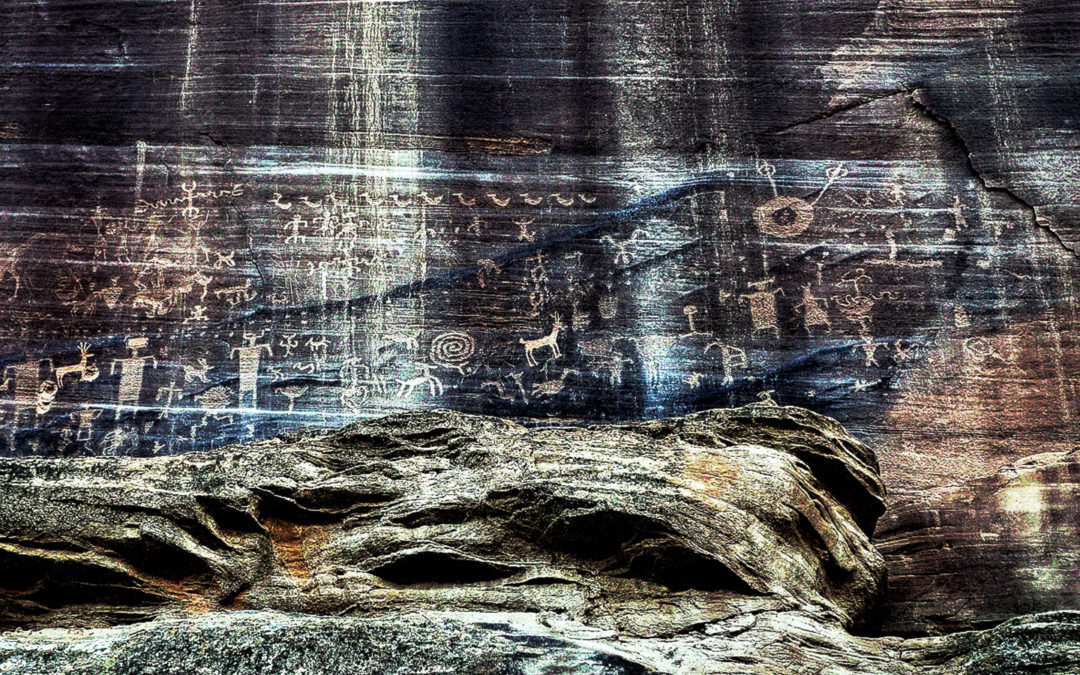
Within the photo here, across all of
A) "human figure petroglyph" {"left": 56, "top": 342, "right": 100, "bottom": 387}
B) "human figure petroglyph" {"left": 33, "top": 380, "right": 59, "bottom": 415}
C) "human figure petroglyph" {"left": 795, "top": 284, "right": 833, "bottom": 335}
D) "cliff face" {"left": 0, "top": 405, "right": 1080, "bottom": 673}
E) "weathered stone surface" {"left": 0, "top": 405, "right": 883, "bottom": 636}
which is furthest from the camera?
"human figure petroglyph" {"left": 795, "top": 284, "right": 833, "bottom": 335}

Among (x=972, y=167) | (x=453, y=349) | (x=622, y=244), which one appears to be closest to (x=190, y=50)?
(x=453, y=349)

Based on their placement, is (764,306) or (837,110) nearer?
(764,306)

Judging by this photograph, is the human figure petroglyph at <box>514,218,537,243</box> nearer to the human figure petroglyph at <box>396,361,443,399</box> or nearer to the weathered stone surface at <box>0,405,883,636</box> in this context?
the human figure petroglyph at <box>396,361,443,399</box>

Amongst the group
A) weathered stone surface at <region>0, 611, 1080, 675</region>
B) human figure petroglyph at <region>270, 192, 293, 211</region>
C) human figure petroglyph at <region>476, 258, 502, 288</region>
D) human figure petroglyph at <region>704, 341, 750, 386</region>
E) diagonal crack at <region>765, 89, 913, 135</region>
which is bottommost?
weathered stone surface at <region>0, 611, 1080, 675</region>

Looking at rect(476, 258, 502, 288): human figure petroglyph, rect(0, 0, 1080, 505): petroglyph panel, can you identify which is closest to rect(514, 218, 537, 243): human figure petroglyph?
rect(0, 0, 1080, 505): petroglyph panel

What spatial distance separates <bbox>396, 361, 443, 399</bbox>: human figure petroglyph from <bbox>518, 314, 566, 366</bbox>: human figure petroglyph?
0.56m

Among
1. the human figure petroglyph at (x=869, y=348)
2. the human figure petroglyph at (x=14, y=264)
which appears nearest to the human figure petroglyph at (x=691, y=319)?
the human figure petroglyph at (x=869, y=348)

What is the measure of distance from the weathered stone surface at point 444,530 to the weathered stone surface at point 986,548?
75cm

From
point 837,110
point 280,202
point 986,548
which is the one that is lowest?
point 986,548

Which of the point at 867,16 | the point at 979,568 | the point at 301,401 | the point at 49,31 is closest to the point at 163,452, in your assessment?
the point at 301,401

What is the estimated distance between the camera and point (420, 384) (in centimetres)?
906

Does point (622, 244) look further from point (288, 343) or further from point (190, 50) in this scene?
point (190, 50)

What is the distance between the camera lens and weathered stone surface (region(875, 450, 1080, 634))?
8477 mm

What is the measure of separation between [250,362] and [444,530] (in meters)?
2.40
